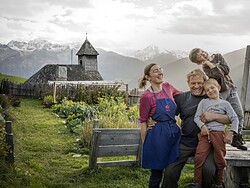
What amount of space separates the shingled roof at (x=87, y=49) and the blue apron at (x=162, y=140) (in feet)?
122

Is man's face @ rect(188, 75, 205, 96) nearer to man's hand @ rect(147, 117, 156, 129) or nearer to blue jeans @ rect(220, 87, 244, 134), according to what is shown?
blue jeans @ rect(220, 87, 244, 134)

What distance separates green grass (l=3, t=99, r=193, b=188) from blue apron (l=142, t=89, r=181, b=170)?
1694 millimetres

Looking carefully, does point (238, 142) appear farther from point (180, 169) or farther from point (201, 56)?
point (201, 56)

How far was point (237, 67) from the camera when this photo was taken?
10984 mm

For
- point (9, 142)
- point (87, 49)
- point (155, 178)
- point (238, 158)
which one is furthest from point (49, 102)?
point (87, 49)

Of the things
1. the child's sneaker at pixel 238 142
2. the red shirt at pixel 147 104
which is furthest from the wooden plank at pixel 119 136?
the child's sneaker at pixel 238 142

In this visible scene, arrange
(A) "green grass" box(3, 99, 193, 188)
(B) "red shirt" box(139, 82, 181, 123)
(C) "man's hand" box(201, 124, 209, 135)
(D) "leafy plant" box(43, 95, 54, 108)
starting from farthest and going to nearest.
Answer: (D) "leafy plant" box(43, 95, 54, 108), (A) "green grass" box(3, 99, 193, 188), (B) "red shirt" box(139, 82, 181, 123), (C) "man's hand" box(201, 124, 209, 135)

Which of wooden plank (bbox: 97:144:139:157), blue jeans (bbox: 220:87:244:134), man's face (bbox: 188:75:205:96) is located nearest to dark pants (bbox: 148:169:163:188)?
man's face (bbox: 188:75:205:96)

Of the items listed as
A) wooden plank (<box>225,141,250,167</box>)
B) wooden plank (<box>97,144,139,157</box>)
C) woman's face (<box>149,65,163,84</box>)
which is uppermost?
woman's face (<box>149,65,163,84</box>)

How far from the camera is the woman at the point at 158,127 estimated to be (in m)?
3.78

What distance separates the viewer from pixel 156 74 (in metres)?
3.86

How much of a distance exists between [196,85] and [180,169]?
1018mm

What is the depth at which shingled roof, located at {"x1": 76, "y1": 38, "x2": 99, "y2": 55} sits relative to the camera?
4056 cm

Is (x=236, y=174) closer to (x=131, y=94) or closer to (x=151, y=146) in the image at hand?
(x=151, y=146)
